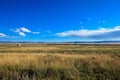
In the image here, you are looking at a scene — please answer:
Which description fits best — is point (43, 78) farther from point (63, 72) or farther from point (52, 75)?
point (63, 72)

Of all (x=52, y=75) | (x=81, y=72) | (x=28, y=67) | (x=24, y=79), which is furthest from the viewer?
(x=28, y=67)

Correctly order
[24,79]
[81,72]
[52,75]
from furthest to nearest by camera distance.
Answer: [81,72], [52,75], [24,79]

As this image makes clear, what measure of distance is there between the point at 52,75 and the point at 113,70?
3281 millimetres

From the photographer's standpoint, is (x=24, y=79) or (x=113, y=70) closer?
(x=24, y=79)

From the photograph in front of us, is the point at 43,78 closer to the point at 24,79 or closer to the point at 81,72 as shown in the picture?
the point at 24,79

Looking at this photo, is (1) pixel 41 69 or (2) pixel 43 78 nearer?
(2) pixel 43 78

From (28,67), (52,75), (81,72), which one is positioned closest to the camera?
(52,75)

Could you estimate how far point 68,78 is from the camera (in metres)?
9.30

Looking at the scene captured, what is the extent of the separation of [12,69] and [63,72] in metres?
2.98

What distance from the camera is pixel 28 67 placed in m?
11.2

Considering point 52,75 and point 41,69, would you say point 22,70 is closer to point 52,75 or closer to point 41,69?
point 41,69

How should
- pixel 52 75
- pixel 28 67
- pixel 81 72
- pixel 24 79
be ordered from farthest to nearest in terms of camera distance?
1. pixel 28 67
2. pixel 81 72
3. pixel 52 75
4. pixel 24 79

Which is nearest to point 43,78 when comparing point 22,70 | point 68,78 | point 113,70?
point 68,78

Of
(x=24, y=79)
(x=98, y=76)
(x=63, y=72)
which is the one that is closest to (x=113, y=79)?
(x=98, y=76)
